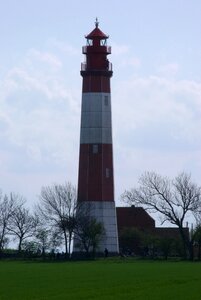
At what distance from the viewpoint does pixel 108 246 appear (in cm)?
7600

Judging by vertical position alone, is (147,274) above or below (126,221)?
below

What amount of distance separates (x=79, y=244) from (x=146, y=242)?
861 cm

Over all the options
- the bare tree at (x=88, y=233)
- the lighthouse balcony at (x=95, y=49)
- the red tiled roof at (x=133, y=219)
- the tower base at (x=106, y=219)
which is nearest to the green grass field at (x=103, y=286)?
the bare tree at (x=88, y=233)

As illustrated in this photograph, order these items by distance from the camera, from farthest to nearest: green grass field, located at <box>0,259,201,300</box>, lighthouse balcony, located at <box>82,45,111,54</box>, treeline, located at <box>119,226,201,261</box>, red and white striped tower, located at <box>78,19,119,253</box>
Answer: treeline, located at <box>119,226,201,261</box>, lighthouse balcony, located at <box>82,45,111,54</box>, red and white striped tower, located at <box>78,19,119,253</box>, green grass field, located at <box>0,259,201,300</box>

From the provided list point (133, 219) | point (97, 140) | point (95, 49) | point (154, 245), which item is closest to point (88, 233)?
point (97, 140)

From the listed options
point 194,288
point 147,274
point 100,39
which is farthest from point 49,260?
point 194,288

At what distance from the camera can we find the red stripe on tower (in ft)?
242

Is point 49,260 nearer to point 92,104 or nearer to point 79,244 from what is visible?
point 79,244

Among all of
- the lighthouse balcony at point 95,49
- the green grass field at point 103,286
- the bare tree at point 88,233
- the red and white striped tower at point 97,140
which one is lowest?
the green grass field at point 103,286

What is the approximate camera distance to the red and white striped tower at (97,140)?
73625mm

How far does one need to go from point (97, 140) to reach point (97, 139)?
0.08m

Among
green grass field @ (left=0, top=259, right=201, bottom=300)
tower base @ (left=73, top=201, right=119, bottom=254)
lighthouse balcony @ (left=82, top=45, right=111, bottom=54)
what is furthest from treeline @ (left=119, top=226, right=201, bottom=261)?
green grass field @ (left=0, top=259, right=201, bottom=300)

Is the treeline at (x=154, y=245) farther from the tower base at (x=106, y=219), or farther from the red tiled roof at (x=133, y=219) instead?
the red tiled roof at (x=133, y=219)

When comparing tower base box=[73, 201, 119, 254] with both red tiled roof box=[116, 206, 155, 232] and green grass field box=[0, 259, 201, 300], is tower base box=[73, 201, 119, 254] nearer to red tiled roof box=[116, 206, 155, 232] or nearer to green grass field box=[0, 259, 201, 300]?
red tiled roof box=[116, 206, 155, 232]
